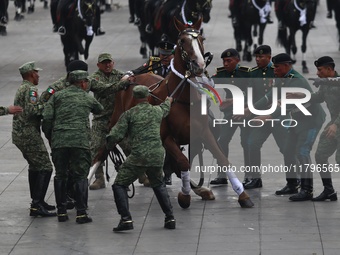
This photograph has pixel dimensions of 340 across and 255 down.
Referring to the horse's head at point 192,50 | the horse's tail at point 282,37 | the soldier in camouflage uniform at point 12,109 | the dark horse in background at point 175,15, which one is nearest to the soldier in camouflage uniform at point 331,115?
the horse's head at point 192,50

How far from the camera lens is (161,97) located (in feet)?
45.8

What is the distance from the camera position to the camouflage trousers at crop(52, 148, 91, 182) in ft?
42.5

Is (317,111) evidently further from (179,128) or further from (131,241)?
(131,241)

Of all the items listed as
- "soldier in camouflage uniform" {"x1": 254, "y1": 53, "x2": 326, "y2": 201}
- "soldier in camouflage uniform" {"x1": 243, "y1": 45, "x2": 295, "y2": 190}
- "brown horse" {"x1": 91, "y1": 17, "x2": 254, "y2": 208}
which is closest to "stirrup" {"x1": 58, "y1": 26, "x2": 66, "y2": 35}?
"soldier in camouflage uniform" {"x1": 243, "y1": 45, "x2": 295, "y2": 190}

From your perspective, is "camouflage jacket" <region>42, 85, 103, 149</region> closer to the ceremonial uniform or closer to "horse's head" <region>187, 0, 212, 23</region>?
the ceremonial uniform

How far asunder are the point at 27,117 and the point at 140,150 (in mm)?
1487

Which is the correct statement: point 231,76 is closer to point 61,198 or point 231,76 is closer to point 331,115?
point 331,115

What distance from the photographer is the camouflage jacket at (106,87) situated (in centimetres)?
1393

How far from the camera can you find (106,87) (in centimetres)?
1394

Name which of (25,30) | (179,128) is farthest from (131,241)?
(25,30)

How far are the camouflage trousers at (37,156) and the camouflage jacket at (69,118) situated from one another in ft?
1.13

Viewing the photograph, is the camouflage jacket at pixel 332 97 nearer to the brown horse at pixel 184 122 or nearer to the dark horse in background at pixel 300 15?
the brown horse at pixel 184 122

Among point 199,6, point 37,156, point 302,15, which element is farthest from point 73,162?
point 302,15

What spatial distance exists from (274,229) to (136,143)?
5.54 feet
